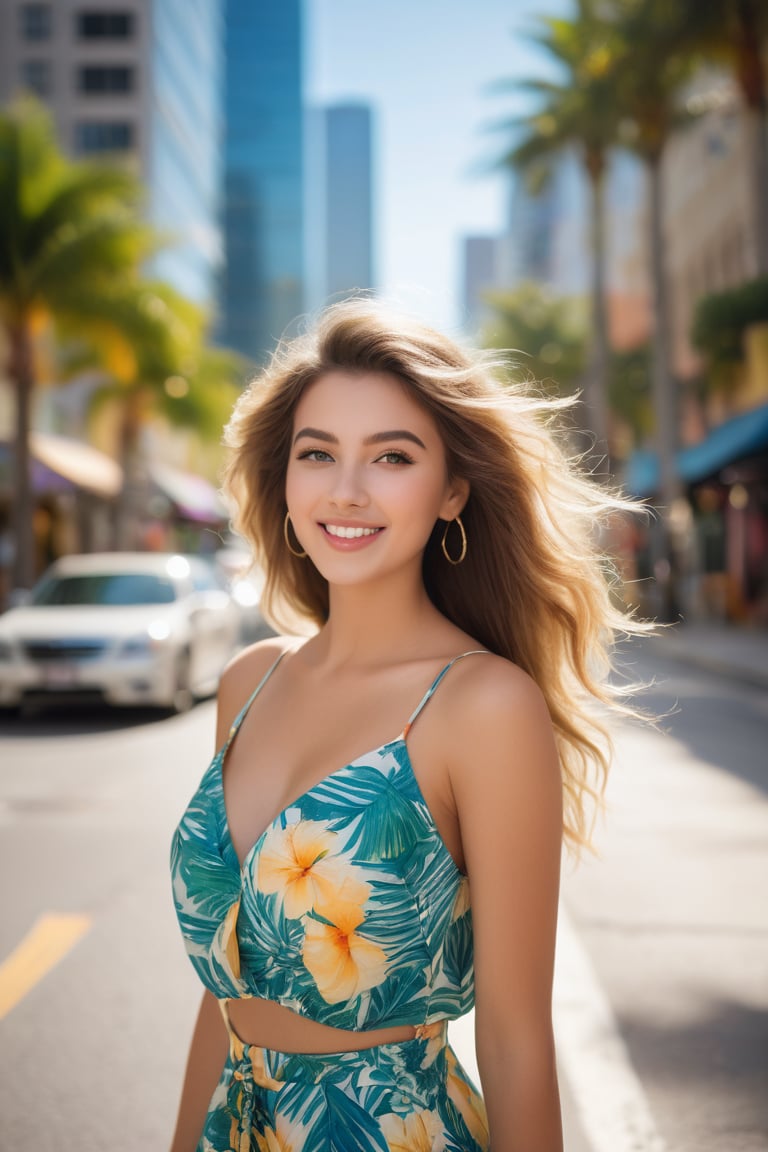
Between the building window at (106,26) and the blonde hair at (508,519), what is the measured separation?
66912 millimetres

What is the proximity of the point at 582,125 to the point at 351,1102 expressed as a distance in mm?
31381

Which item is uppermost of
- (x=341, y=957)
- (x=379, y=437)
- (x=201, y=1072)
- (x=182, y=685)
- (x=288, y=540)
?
(x=379, y=437)

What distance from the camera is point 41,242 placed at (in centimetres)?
2011

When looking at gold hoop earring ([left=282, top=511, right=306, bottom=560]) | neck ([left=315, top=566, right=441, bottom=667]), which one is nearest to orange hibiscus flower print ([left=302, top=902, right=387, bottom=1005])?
neck ([left=315, top=566, right=441, bottom=667])

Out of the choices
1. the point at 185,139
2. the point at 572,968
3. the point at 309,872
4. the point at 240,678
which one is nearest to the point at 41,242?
the point at 572,968

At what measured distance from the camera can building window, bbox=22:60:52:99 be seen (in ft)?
202

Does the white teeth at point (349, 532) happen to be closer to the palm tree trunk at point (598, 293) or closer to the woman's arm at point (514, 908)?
the woman's arm at point (514, 908)

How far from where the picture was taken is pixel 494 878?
5.39 feet

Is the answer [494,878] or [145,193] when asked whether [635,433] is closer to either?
[145,193]

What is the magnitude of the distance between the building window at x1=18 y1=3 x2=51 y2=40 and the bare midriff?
227ft

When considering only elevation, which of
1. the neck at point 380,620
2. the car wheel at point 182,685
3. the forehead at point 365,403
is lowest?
the car wheel at point 182,685

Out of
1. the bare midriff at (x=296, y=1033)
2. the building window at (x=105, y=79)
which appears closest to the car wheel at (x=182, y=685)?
the bare midriff at (x=296, y=1033)

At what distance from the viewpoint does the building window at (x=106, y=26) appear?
61441 millimetres

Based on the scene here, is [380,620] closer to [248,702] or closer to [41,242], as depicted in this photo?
[248,702]
